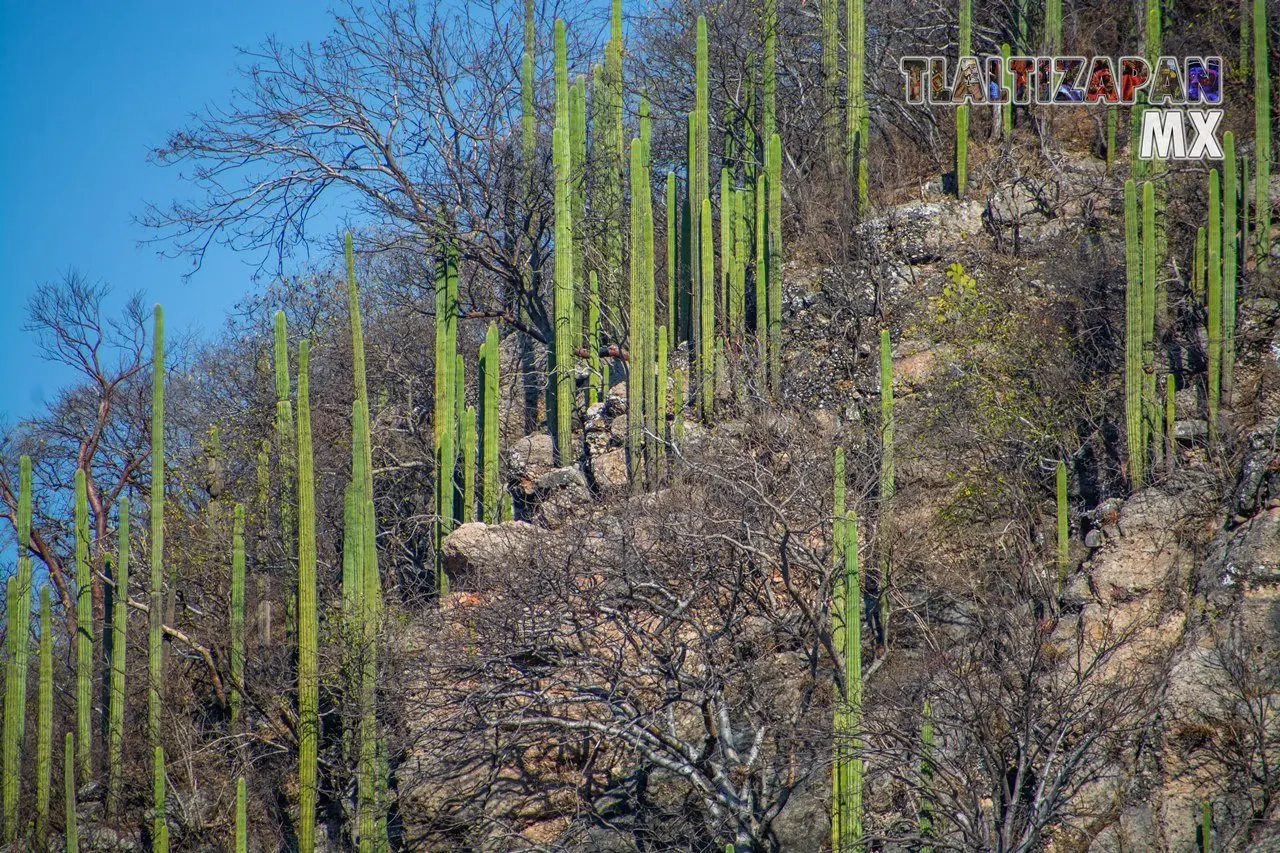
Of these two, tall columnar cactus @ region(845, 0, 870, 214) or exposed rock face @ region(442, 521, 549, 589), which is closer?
exposed rock face @ region(442, 521, 549, 589)

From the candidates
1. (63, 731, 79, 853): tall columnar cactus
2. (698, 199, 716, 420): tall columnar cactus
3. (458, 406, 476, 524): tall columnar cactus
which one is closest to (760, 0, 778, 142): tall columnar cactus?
(698, 199, 716, 420): tall columnar cactus

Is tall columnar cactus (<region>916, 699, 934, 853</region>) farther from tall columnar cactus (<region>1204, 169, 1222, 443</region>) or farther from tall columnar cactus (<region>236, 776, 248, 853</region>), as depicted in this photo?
tall columnar cactus (<region>236, 776, 248, 853</region>)

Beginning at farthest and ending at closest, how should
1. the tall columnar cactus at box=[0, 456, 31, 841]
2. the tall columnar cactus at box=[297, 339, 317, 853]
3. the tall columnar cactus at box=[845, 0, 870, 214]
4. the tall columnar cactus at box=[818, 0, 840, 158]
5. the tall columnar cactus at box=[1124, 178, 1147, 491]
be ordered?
1. the tall columnar cactus at box=[818, 0, 840, 158]
2. the tall columnar cactus at box=[845, 0, 870, 214]
3. the tall columnar cactus at box=[0, 456, 31, 841]
4. the tall columnar cactus at box=[1124, 178, 1147, 491]
5. the tall columnar cactus at box=[297, 339, 317, 853]

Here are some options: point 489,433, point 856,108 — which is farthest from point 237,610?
point 856,108

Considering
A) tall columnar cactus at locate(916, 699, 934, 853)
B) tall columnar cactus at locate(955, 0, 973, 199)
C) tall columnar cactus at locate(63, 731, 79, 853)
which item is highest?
tall columnar cactus at locate(955, 0, 973, 199)

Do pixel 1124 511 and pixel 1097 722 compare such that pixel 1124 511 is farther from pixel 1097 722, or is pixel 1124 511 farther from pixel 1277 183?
pixel 1277 183

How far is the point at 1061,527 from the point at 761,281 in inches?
176

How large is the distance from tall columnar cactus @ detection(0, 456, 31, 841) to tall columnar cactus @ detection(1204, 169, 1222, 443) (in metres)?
10.6

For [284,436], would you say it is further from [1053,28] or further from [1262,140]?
[1053,28]

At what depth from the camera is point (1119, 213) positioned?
1539cm

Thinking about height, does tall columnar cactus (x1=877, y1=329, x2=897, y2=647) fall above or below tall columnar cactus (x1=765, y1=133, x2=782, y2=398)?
below

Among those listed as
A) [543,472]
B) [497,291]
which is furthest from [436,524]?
[497,291]

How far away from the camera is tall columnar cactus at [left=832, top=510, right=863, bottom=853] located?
8.82 metres

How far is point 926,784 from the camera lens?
8836mm
